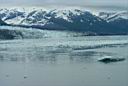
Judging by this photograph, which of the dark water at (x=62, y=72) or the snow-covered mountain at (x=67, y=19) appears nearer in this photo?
the dark water at (x=62, y=72)

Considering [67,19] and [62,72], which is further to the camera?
[67,19]

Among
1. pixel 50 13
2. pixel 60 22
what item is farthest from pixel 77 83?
pixel 50 13

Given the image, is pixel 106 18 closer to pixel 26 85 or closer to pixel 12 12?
pixel 12 12

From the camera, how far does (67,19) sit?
123 m

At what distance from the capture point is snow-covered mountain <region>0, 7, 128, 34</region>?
109300 millimetres

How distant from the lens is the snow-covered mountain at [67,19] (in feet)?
359

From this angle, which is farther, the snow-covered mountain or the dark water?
the snow-covered mountain

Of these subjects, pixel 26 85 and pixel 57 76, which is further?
pixel 57 76

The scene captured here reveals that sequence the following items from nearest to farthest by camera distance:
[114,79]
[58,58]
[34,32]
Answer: [114,79], [58,58], [34,32]

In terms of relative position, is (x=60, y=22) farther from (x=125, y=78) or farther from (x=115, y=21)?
(x=125, y=78)

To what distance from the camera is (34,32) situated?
266 ft

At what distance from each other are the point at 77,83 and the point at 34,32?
2475 inches

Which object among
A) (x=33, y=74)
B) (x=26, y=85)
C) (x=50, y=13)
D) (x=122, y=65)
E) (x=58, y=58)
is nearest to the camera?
(x=26, y=85)

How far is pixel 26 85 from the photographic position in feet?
58.4
